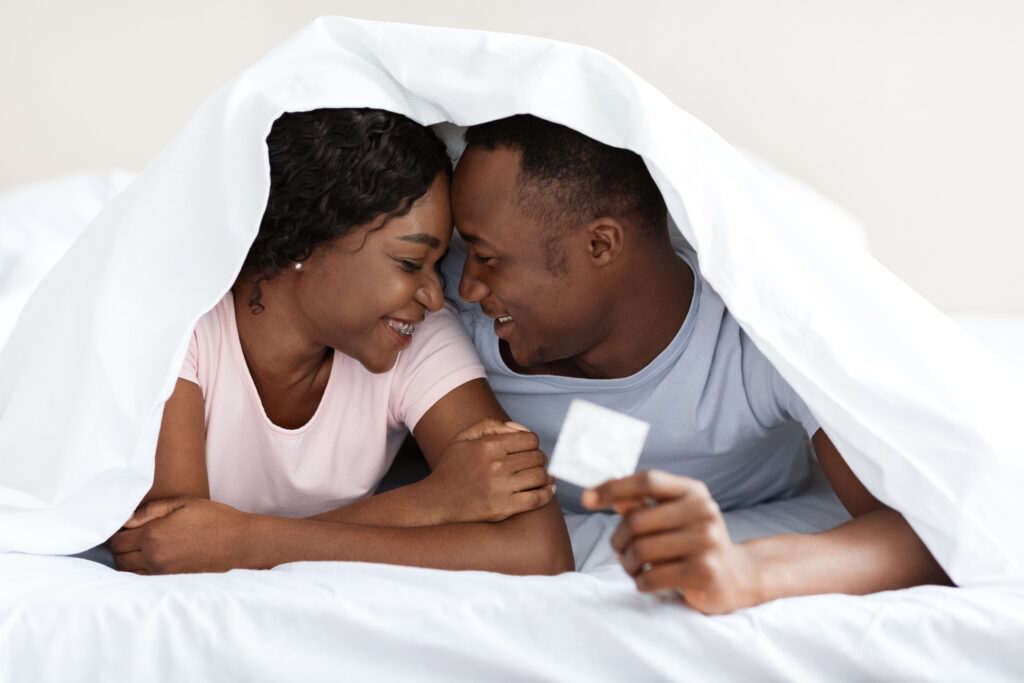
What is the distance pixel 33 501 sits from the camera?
3.54 feet

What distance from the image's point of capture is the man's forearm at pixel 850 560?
0.97m

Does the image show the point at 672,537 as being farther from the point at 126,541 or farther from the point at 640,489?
the point at 126,541

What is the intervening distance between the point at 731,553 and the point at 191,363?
73 centimetres

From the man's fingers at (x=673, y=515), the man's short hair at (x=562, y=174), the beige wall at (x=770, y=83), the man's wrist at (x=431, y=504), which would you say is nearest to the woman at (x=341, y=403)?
the man's wrist at (x=431, y=504)

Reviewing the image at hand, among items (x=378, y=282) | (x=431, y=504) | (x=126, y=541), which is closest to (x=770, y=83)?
(x=378, y=282)

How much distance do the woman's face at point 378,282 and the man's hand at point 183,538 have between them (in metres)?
0.28

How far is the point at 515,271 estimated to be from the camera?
1.28 metres

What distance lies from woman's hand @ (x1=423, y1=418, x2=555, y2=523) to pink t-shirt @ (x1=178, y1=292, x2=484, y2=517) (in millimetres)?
115

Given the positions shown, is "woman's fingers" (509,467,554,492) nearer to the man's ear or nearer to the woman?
the woman

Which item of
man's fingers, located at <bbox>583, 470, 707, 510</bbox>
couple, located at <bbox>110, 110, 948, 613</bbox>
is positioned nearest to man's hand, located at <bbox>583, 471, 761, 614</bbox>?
man's fingers, located at <bbox>583, 470, 707, 510</bbox>

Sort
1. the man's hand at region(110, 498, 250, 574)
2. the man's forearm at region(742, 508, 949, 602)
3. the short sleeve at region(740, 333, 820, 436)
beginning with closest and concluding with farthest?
the man's forearm at region(742, 508, 949, 602), the man's hand at region(110, 498, 250, 574), the short sleeve at region(740, 333, 820, 436)

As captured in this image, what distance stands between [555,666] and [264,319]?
0.66 m

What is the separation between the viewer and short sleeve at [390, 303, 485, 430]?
Answer: 4.33 ft

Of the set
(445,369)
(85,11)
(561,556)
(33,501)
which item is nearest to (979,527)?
(561,556)
